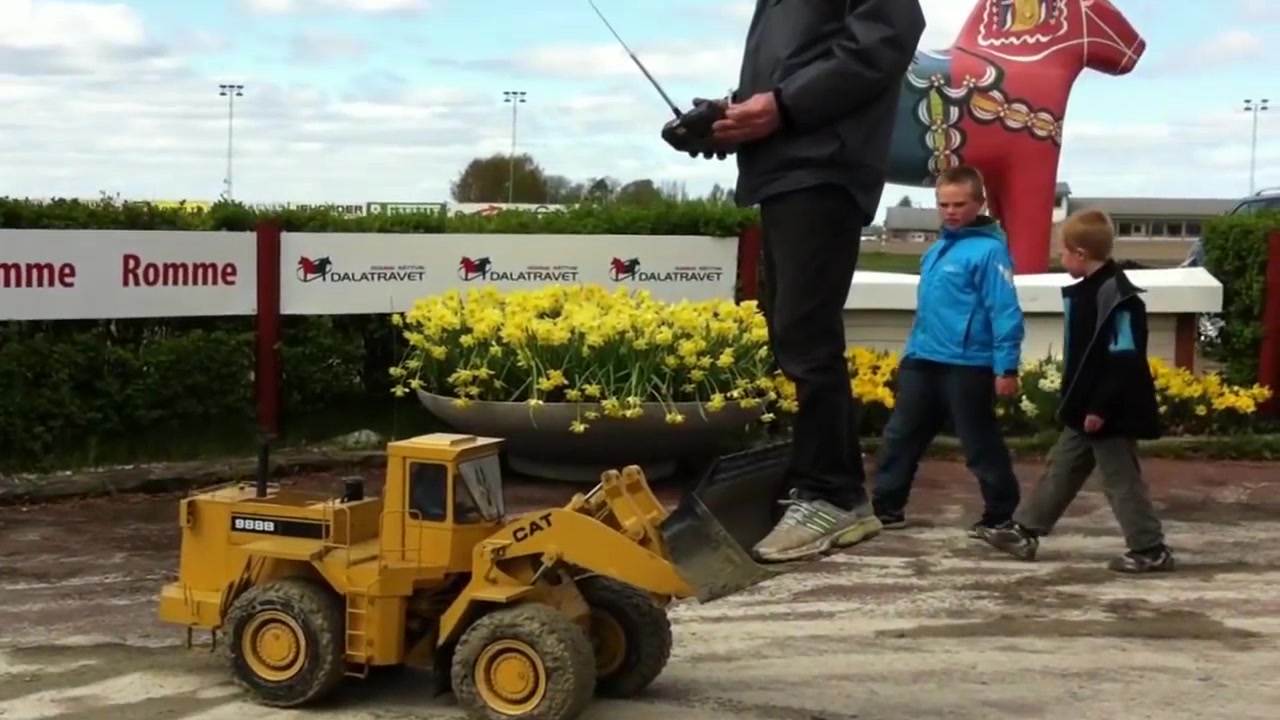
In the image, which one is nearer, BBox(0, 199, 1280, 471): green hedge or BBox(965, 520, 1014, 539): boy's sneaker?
BBox(965, 520, 1014, 539): boy's sneaker

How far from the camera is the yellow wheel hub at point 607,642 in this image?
4.85 m

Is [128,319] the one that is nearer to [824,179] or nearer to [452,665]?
[452,665]

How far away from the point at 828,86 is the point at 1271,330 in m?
8.13

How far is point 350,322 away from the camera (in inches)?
379

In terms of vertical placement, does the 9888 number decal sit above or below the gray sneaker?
below

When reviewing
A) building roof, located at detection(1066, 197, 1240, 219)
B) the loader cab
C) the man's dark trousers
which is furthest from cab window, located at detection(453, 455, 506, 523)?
building roof, located at detection(1066, 197, 1240, 219)

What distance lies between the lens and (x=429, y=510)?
4730 mm

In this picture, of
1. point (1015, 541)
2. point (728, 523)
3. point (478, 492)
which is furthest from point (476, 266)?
point (728, 523)

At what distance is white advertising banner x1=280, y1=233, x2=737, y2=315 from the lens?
9.31 meters

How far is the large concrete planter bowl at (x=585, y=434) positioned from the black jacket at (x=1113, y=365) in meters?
2.01

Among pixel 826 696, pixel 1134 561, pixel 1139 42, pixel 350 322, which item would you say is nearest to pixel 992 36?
pixel 1139 42

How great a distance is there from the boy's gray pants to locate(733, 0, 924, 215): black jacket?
11.4ft

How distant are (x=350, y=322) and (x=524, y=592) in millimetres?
5323

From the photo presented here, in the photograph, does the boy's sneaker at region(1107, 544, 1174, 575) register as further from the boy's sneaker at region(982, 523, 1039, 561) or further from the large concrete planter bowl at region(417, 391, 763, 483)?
the large concrete planter bowl at region(417, 391, 763, 483)
